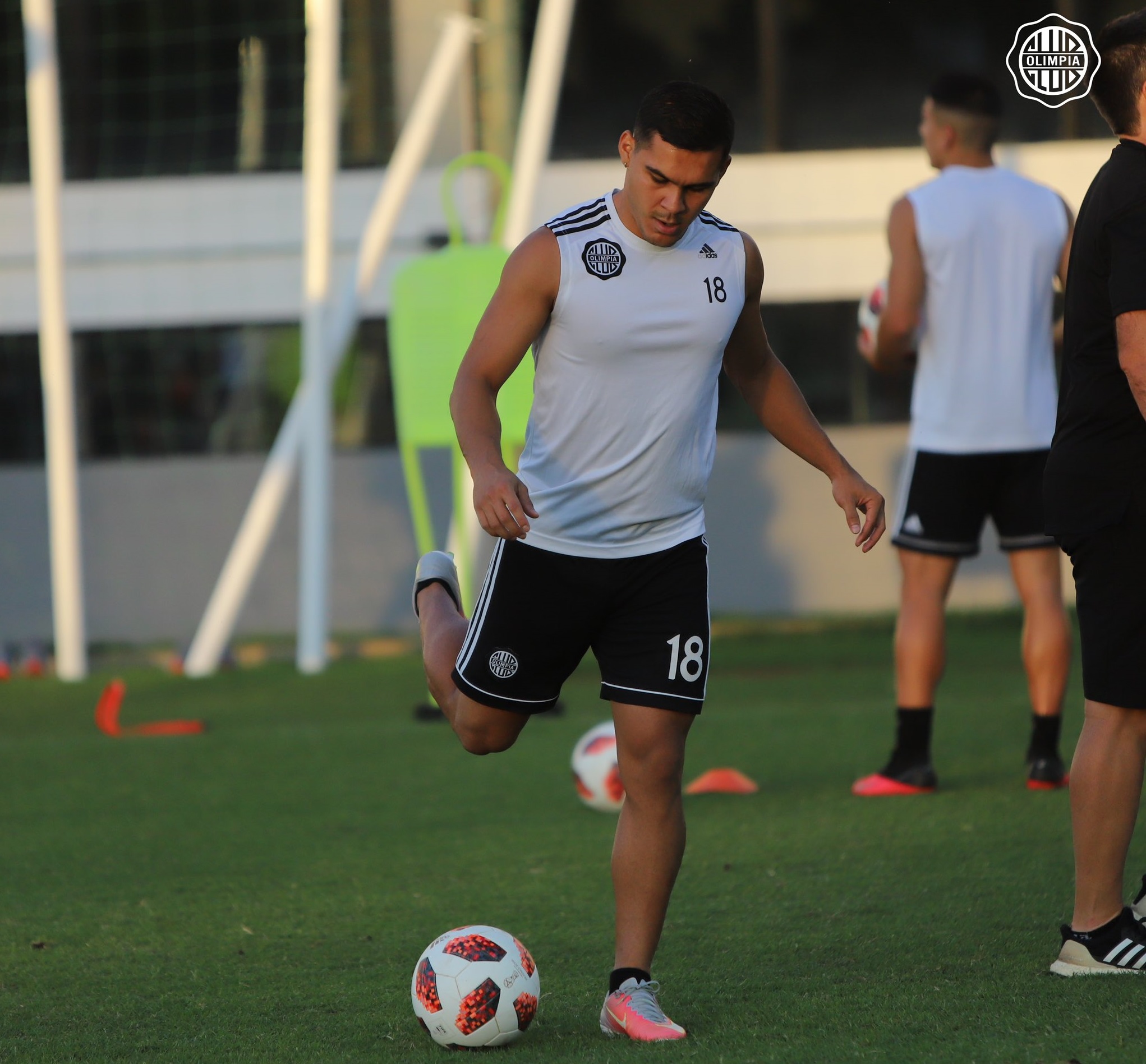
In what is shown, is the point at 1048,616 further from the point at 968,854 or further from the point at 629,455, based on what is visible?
the point at 629,455

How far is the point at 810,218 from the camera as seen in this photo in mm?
11992

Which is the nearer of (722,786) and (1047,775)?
(1047,775)

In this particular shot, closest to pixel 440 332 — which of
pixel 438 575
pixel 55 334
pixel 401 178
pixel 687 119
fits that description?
pixel 401 178

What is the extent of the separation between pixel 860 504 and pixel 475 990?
1.22m

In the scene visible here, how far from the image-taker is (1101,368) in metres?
3.19

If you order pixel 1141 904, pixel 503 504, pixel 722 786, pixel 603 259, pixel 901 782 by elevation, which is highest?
pixel 603 259

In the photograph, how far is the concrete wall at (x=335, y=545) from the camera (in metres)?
12.0

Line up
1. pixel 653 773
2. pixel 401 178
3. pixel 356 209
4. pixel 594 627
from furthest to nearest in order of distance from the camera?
pixel 356 209 < pixel 401 178 < pixel 594 627 < pixel 653 773

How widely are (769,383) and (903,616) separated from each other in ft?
7.08

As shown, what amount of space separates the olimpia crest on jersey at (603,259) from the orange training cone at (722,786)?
9.43 feet

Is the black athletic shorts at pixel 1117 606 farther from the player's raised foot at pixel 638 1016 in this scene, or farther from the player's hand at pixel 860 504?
the player's raised foot at pixel 638 1016

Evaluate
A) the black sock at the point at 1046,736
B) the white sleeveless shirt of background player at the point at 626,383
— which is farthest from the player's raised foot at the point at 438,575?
the black sock at the point at 1046,736

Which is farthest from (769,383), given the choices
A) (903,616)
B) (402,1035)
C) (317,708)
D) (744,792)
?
(317,708)

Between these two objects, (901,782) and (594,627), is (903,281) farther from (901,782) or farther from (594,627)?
(594,627)
